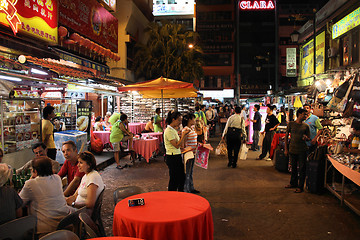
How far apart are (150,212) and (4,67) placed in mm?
8029

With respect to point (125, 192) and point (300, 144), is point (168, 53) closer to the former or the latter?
point (300, 144)

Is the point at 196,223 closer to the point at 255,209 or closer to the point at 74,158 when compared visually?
the point at 74,158

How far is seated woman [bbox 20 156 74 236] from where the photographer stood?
3.55 metres

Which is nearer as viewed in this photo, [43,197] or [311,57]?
[43,197]

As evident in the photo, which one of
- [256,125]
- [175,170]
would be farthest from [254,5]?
[175,170]

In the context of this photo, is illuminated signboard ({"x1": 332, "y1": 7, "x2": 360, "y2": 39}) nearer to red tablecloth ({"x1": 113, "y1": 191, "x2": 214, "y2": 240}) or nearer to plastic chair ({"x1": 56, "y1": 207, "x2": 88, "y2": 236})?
red tablecloth ({"x1": 113, "y1": 191, "x2": 214, "y2": 240})

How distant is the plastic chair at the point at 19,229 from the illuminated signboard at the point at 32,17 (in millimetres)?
4547

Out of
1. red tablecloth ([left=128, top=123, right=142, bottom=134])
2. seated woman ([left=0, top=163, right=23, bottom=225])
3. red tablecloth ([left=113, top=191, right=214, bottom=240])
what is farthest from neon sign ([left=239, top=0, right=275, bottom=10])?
seated woman ([left=0, top=163, right=23, bottom=225])

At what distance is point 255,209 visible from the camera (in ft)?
19.6

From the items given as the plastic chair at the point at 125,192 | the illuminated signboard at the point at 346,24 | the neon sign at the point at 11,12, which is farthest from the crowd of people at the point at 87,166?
the illuminated signboard at the point at 346,24

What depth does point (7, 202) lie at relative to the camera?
3236 millimetres

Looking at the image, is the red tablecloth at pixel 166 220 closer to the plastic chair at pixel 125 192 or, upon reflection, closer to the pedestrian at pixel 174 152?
the plastic chair at pixel 125 192

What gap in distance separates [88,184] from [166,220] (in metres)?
1.38

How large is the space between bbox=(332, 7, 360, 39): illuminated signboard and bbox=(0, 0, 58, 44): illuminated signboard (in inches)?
427
